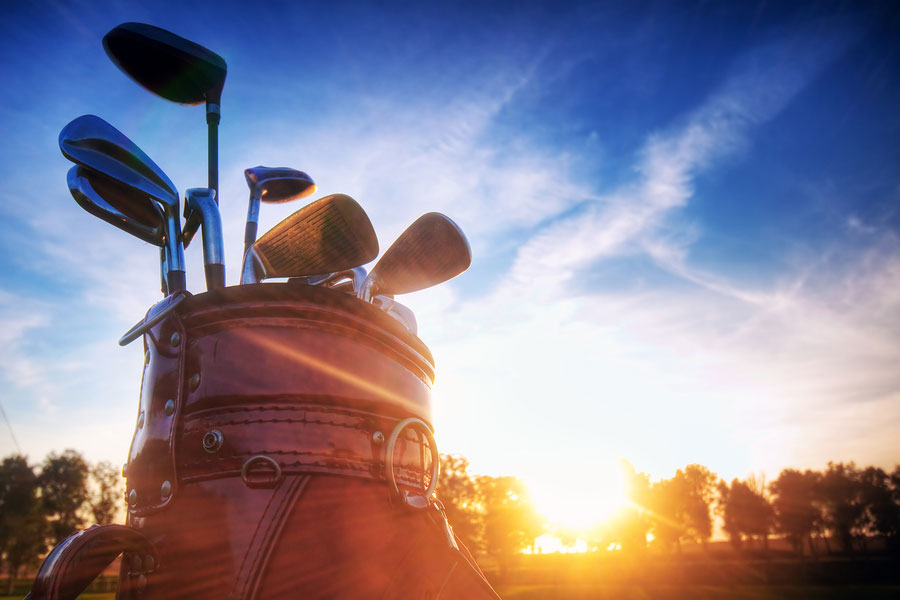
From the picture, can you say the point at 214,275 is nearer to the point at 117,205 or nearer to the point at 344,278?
the point at 117,205

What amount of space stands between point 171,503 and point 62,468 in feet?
256

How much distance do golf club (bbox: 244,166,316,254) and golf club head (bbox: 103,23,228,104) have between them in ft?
1.04

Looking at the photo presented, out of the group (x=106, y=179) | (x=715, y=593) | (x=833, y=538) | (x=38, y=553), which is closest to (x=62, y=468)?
(x=38, y=553)

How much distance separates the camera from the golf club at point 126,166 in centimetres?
147

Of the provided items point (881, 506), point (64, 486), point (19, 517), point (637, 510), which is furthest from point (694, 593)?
point (64, 486)

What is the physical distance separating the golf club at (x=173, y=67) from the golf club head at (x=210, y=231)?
0.14 m

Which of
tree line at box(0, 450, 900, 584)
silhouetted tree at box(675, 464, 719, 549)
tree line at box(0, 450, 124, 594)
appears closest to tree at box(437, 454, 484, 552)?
tree line at box(0, 450, 900, 584)

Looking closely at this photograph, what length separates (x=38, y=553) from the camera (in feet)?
160

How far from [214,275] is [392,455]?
2.44ft

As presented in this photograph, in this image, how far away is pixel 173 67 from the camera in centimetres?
200

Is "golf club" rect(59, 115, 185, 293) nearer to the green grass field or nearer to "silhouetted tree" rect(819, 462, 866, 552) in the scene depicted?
the green grass field

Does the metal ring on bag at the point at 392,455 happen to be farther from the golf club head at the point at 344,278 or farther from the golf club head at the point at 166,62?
the golf club head at the point at 166,62

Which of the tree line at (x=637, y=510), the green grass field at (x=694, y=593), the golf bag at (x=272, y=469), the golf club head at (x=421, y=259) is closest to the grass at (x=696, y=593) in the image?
the green grass field at (x=694, y=593)

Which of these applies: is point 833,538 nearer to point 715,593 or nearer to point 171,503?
point 715,593
